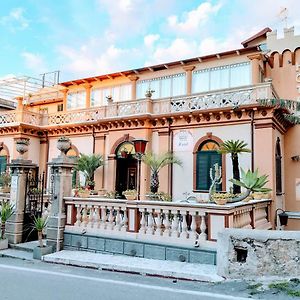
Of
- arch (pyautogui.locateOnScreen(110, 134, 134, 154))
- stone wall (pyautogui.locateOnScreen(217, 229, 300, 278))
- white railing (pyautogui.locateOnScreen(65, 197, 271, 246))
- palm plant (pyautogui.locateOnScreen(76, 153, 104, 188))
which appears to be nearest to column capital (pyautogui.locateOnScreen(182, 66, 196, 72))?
arch (pyautogui.locateOnScreen(110, 134, 134, 154))

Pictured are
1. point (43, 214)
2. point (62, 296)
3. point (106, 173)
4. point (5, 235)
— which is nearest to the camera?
point (62, 296)

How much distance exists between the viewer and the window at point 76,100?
22.5 m

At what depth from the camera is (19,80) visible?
2758 centimetres

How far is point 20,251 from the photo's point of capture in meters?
9.42

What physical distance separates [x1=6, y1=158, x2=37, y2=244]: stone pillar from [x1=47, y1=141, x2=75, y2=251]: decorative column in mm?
1318

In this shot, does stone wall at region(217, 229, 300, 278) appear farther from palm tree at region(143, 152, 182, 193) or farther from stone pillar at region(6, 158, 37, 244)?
palm tree at region(143, 152, 182, 193)

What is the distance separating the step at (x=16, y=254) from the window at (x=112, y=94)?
1296 cm

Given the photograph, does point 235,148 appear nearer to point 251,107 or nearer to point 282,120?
point 251,107

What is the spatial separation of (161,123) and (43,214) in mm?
8458

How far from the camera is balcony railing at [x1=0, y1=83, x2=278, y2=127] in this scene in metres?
15.0

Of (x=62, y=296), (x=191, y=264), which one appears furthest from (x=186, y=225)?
(x=62, y=296)

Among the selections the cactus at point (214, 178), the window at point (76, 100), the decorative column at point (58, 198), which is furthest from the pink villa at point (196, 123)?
the decorative column at point (58, 198)

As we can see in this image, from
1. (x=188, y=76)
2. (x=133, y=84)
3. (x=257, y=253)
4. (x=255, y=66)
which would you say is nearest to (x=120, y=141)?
(x=133, y=84)

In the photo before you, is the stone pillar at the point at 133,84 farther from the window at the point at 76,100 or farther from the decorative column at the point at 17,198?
the decorative column at the point at 17,198
